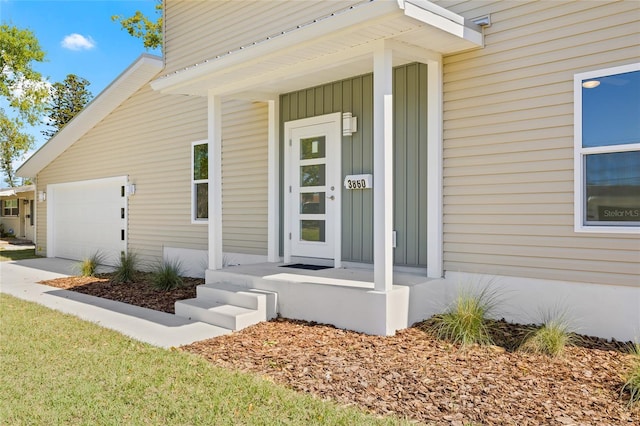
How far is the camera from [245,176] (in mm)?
8398

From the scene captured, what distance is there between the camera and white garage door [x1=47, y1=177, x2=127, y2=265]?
11.7 m

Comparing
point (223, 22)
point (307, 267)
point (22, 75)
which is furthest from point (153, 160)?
point (22, 75)

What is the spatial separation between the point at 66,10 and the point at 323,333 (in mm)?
17658

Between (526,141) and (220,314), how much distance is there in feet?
12.8

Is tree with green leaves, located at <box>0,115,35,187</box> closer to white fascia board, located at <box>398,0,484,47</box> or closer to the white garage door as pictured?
the white garage door

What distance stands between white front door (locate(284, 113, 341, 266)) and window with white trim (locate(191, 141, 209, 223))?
2.50m

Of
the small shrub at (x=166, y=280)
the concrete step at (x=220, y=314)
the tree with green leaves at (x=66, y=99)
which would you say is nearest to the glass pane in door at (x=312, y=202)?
the concrete step at (x=220, y=314)

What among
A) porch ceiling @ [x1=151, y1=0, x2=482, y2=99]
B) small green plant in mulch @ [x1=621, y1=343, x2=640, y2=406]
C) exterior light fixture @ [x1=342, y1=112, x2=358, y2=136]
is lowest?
small green plant in mulch @ [x1=621, y1=343, x2=640, y2=406]

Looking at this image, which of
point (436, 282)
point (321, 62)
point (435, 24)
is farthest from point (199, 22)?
point (436, 282)

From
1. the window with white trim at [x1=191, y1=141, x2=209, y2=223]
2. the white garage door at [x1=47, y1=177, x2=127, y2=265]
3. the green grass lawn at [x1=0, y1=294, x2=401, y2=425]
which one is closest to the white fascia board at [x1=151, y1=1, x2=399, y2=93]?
the window with white trim at [x1=191, y1=141, x2=209, y2=223]

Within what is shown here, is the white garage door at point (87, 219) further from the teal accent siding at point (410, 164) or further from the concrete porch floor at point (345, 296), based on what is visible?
the teal accent siding at point (410, 164)

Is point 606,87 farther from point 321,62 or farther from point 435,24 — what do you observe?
point 321,62

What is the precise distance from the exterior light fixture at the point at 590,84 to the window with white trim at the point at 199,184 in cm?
673

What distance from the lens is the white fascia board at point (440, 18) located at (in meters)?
4.30
